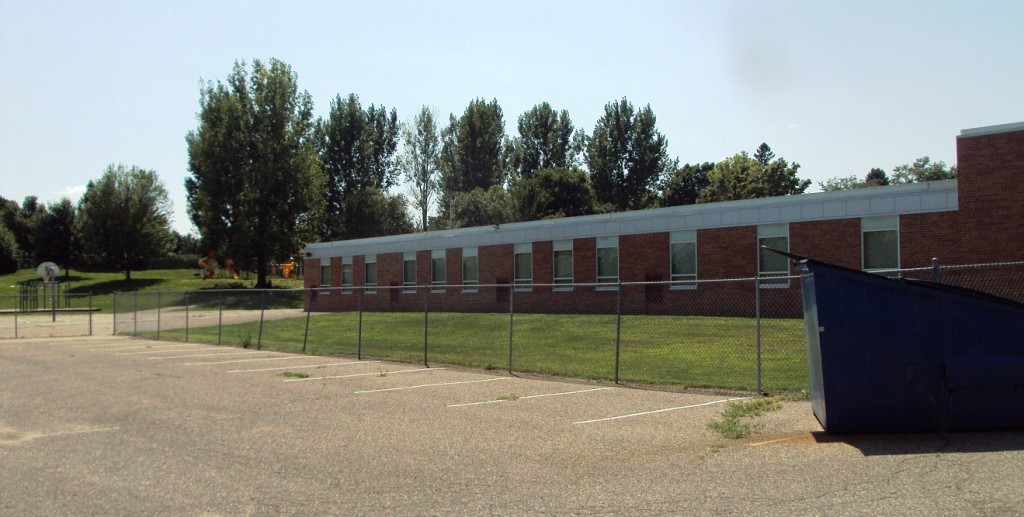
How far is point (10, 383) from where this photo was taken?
51.4ft

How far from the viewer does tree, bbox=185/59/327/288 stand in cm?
6106

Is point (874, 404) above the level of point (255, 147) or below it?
below

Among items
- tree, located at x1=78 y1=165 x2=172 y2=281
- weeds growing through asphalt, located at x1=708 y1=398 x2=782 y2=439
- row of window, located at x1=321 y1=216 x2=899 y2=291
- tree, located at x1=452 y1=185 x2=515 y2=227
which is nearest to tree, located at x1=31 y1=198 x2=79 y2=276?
tree, located at x1=78 y1=165 x2=172 y2=281

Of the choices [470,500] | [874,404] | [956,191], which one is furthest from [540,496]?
[956,191]

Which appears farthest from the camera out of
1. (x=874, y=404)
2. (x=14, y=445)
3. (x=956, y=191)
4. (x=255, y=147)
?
(x=255, y=147)

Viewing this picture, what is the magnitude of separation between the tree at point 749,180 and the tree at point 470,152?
1981 cm

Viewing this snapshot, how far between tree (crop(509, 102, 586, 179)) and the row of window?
122ft

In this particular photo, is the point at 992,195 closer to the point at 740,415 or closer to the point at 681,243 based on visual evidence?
the point at 681,243

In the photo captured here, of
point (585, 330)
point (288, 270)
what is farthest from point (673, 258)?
point (288, 270)

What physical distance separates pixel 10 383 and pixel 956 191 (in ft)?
76.5

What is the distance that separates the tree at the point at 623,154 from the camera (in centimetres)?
7594

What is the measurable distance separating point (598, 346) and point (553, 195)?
5080 cm

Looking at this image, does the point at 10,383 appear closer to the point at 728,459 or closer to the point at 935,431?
the point at 728,459

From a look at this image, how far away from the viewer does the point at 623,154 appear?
76.4 m
